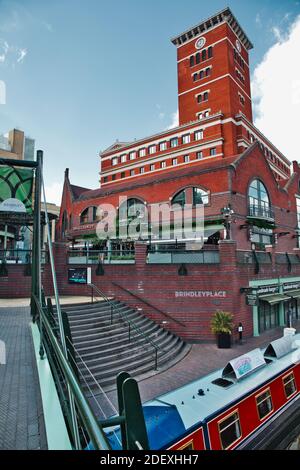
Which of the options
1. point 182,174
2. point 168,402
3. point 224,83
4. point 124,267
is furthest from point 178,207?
point 224,83

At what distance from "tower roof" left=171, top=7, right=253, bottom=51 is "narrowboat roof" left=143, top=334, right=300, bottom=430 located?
50.7 m

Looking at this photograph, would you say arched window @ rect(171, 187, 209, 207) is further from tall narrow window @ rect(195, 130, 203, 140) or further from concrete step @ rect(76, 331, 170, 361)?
tall narrow window @ rect(195, 130, 203, 140)

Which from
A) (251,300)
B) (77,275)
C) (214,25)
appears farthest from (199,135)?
(77,275)

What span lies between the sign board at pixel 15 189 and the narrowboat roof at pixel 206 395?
7924mm

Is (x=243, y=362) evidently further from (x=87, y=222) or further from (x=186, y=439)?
(x=87, y=222)

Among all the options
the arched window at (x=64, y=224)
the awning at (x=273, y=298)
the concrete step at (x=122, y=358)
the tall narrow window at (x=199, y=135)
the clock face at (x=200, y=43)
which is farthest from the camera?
the clock face at (x=200, y=43)

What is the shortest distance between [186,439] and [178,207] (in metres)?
21.5

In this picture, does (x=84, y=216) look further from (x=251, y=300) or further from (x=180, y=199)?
(x=251, y=300)

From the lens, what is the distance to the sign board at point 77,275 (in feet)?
53.1

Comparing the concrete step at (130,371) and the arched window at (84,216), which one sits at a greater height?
the arched window at (84,216)

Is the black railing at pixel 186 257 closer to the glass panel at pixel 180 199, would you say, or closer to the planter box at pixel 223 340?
the planter box at pixel 223 340

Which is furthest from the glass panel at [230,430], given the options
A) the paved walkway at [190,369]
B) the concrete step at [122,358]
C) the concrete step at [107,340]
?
the concrete step at [107,340]

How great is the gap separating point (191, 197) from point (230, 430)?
20.6 metres

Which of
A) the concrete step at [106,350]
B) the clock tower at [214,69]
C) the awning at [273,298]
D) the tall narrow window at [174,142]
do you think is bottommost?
the concrete step at [106,350]
